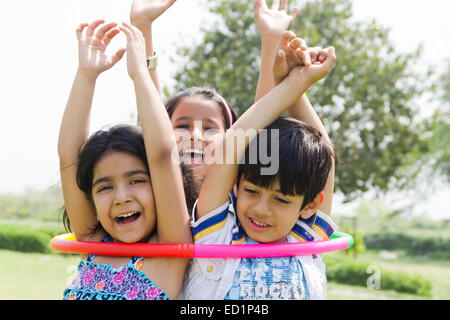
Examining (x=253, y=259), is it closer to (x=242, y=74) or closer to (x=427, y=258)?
(x=242, y=74)

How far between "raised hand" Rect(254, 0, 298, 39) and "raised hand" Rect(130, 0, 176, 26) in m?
0.49

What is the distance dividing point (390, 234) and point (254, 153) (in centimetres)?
2000

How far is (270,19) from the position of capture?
2824mm

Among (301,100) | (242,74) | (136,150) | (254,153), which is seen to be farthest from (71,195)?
(242,74)

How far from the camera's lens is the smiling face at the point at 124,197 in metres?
2.37

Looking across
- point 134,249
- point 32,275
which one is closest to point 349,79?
point 32,275

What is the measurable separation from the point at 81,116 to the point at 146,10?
698mm

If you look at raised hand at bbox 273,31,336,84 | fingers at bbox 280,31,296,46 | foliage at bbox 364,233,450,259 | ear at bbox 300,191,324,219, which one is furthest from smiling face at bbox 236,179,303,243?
foliage at bbox 364,233,450,259

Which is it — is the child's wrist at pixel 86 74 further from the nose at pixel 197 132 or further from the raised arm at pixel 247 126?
the nose at pixel 197 132

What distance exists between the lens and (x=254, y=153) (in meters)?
2.36

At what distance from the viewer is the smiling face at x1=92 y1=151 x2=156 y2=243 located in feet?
7.78

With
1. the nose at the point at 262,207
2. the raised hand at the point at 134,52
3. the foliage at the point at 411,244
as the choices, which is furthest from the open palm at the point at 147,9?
the foliage at the point at 411,244

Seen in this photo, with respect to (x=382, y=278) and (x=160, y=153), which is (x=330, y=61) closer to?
(x=160, y=153)

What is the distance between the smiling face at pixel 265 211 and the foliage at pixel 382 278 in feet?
30.4
